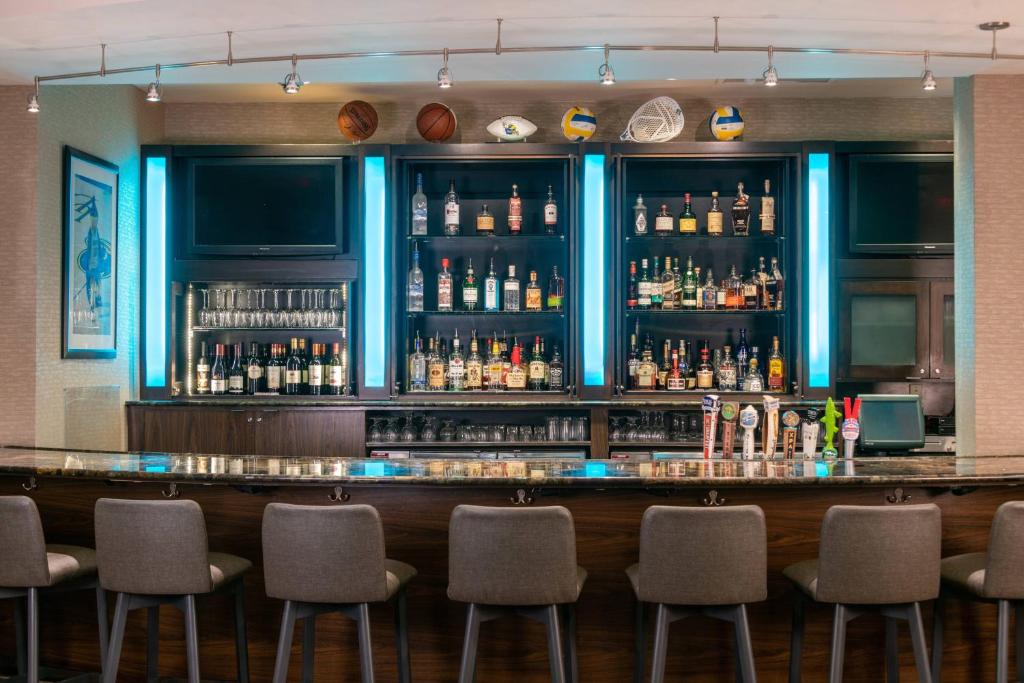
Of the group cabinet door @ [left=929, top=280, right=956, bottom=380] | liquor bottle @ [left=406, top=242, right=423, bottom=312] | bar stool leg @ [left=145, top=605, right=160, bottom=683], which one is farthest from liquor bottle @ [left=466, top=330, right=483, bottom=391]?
bar stool leg @ [left=145, top=605, right=160, bottom=683]

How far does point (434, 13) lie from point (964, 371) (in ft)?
10.6

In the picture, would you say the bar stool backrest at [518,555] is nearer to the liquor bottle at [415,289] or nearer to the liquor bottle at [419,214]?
the liquor bottle at [415,289]

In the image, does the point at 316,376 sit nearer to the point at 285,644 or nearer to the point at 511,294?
the point at 511,294

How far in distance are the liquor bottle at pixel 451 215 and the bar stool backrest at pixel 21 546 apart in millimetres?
3489

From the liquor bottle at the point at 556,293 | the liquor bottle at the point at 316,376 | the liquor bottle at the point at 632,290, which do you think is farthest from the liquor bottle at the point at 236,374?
the liquor bottle at the point at 632,290

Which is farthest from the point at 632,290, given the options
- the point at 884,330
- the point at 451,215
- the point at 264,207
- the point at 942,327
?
the point at 264,207

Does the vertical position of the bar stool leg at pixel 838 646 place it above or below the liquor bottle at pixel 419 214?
below

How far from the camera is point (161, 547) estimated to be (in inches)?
126

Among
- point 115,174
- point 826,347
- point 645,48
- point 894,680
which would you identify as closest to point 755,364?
point 826,347

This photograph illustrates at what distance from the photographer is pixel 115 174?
6176 mm

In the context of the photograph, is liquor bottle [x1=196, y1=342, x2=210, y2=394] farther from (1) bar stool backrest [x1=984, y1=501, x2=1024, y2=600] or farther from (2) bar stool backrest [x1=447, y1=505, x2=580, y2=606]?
(1) bar stool backrest [x1=984, y1=501, x2=1024, y2=600]

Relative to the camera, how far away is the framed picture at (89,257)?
5582 mm

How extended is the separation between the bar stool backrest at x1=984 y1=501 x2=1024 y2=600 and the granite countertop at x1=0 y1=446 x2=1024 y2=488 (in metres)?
0.29

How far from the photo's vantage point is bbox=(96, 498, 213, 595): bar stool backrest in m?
3.20
